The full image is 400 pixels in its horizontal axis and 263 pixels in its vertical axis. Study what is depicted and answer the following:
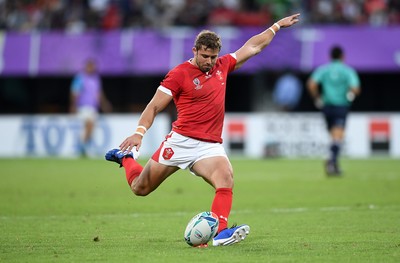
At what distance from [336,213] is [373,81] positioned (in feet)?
60.2

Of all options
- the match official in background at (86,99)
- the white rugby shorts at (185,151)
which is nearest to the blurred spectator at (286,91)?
the match official in background at (86,99)

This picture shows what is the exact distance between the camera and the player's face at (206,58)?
8922 mm

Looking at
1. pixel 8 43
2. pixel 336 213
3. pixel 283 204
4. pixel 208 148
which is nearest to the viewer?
pixel 208 148

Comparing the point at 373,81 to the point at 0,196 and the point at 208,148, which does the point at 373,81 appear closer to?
the point at 0,196

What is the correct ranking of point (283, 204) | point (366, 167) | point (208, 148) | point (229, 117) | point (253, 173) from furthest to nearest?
1. point (229, 117)
2. point (366, 167)
3. point (253, 173)
4. point (283, 204)
5. point (208, 148)

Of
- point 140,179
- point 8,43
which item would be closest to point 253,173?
point 140,179

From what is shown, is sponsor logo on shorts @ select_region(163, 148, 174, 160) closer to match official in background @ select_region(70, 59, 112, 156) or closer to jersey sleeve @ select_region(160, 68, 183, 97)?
jersey sleeve @ select_region(160, 68, 183, 97)

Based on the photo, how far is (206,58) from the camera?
353 inches

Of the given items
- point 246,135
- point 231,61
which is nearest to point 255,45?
point 231,61

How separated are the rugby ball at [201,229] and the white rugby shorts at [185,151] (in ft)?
2.56

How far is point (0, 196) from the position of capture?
14.9 meters

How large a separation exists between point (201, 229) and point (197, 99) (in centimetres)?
146

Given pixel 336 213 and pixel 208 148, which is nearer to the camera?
pixel 208 148

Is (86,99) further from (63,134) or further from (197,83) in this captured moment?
(197,83)
